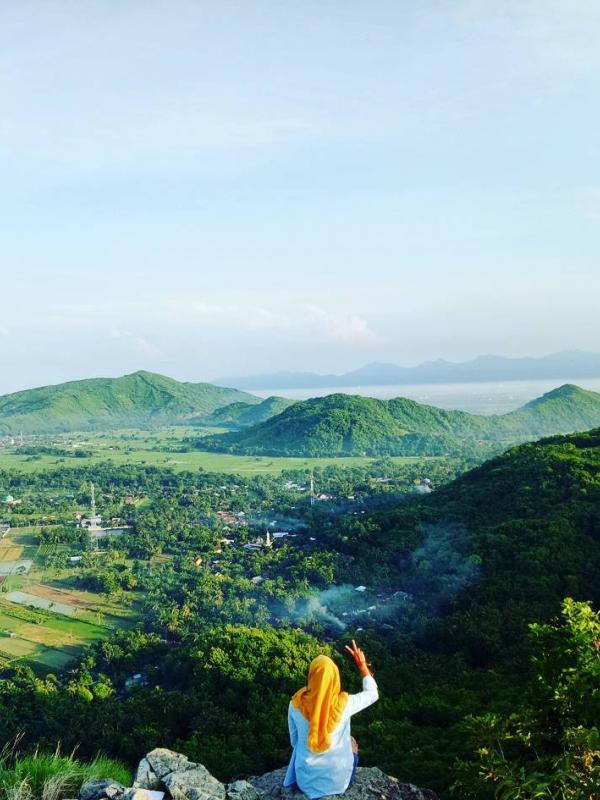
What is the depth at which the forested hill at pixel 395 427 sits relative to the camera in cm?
7475

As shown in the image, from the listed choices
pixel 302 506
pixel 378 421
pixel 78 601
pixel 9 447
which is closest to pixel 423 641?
pixel 78 601

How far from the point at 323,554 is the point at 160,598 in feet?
22.1

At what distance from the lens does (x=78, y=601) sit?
78.8 feet

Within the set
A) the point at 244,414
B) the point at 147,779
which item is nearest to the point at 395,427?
the point at 244,414

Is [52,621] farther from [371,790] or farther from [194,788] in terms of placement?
[371,790]

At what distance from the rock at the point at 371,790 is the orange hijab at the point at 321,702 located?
815 mm

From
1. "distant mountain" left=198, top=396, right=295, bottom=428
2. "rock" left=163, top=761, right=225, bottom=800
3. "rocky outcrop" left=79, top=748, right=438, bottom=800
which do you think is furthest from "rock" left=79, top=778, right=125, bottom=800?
"distant mountain" left=198, top=396, right=295, bottom=428

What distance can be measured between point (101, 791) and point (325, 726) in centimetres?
190

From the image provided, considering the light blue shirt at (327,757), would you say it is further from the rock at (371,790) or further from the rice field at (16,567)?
the rice field at (16,567)

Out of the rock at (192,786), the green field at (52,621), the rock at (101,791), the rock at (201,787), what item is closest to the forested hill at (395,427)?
the green field at (52,621)

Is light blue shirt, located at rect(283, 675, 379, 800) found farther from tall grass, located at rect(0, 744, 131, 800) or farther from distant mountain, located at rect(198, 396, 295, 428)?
distant mountain, located at rect(198, 396, 295, 428)

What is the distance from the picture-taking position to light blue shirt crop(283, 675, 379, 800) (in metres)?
3.85

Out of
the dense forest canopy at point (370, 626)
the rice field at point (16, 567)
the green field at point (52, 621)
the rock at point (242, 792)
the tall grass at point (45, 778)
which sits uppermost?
the tall grass at point (45, 778)

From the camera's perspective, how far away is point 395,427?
265ft
